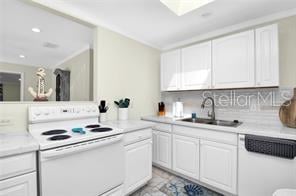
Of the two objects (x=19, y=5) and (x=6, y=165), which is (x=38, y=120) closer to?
(x=6, y=165)

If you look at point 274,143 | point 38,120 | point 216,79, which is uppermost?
point 216,79

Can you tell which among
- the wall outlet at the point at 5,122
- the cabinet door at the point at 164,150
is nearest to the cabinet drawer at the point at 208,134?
the cabinet door at the point at 164,150

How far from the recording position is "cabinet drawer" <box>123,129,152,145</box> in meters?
1.70

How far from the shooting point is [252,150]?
1.51 m

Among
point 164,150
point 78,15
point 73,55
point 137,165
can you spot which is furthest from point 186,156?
point 73,55

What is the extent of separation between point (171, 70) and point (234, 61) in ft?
3.36

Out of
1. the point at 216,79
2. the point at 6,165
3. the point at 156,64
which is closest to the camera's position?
the point at 6,165

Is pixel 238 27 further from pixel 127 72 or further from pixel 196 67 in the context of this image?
pixel 127 72

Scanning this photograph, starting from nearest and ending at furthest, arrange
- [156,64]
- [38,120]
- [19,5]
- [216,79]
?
[38,120] → [19,5] → [216,79] → [156,64]

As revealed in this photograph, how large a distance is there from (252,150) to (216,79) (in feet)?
3.34

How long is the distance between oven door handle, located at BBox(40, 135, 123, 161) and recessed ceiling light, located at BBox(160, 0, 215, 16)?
161 centimetres

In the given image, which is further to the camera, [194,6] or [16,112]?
[194,6]

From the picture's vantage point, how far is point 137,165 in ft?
5.95

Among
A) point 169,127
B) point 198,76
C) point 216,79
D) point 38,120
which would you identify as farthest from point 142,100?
point 38,120
